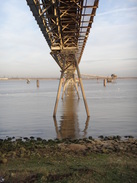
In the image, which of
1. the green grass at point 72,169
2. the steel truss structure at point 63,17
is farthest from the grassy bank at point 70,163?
the steel truss structure at point 63,17

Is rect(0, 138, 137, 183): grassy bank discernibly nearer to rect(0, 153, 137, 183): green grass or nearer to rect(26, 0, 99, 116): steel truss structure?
rect(0, 153, 137, 183): green grass

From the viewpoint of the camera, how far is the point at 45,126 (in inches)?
546

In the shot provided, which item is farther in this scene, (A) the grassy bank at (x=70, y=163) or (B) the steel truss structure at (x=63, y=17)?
(B) the steel truss structure at (x=63, y=17)

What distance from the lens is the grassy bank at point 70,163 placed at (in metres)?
5.16

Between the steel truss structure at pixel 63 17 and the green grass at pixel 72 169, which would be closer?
the green grass at pixel 72 169

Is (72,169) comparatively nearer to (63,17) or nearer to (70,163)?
(70,163)

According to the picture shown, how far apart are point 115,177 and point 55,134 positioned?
22.4ft

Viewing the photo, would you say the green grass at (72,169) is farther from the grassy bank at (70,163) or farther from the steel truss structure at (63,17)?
the steel truss structure at (63,17)

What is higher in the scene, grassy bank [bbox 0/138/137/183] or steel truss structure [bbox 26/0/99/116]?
steel truss structure [bbox 26/0/99/116]

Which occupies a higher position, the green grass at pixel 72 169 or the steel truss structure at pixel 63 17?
the steel truss structure at pixel 63 17

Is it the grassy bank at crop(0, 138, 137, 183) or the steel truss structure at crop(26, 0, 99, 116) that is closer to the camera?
the grassy bank at crop(0, 138, 137, 183)

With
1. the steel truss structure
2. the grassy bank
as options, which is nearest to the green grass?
the grassy bank

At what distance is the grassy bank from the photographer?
16.9 feet

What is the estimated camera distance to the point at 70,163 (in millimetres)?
6203
